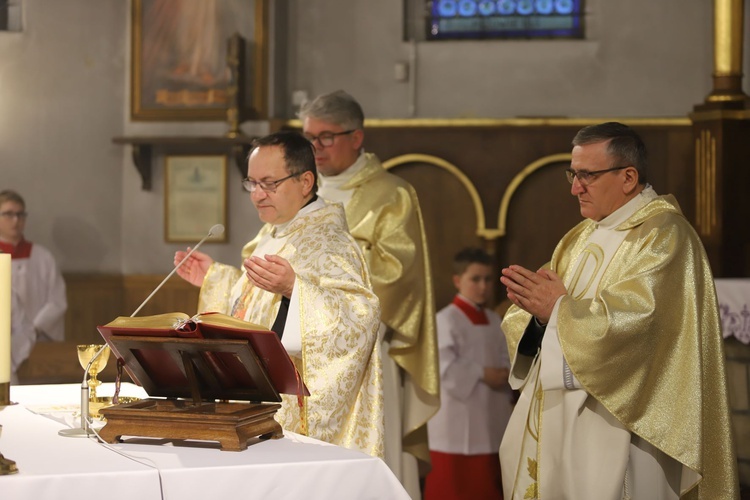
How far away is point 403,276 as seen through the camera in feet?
16.2

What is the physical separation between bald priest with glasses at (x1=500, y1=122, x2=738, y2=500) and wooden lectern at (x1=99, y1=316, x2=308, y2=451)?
0.99 m

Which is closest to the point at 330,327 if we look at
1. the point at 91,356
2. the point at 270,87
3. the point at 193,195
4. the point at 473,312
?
the point at 91,356

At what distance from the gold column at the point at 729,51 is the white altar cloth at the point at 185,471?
6.02m

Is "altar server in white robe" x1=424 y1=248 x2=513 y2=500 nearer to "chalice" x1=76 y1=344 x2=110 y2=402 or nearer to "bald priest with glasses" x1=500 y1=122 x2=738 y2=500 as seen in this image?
"bald priest with glasses" x1=500 y1=122 x2=738 y2=500

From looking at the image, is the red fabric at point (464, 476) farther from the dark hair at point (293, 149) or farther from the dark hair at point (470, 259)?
the dark hair at point (293, 149)

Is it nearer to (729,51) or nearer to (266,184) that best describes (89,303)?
(729,51)

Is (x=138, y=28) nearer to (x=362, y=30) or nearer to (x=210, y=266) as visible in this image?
(x=362, y=30)

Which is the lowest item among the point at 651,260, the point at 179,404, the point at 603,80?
the point at 179,404

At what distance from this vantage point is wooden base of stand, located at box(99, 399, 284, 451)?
272 cm

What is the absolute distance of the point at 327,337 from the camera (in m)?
3.58

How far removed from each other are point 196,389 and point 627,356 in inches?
56.5

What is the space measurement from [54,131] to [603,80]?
4665 millimetres

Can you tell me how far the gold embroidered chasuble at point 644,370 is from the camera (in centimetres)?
355

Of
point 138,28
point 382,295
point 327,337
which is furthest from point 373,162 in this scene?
point 138,28
